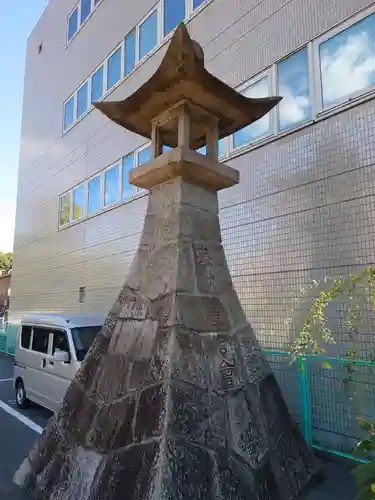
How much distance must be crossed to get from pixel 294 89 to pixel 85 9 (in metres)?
10.4

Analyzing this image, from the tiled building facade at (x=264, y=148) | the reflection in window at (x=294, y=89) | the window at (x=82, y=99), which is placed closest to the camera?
the tiled building facade at (x=264, y=148)

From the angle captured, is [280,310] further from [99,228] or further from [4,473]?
[99,228]

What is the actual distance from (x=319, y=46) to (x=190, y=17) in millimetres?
3744

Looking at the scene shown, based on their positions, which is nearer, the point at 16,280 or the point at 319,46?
the point at 319,46

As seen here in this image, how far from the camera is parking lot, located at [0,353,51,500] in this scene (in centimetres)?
441

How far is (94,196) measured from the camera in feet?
37.7

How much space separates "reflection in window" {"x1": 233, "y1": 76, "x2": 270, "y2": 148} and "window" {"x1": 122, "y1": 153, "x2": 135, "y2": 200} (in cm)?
350

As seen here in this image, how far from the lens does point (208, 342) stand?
2955mm

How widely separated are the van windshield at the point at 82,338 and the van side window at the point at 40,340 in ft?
3.47

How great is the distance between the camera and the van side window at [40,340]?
7.01m

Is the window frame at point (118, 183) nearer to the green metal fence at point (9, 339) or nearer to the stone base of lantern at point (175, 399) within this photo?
the stone base of lantern at point (175, 399)

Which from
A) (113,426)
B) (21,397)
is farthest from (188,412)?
(21,397)

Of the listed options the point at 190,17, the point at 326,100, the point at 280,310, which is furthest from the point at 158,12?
the point at 280,310

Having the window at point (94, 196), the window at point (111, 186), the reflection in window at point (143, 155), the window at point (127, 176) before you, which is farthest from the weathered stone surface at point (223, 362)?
the window at point (94, 196)
